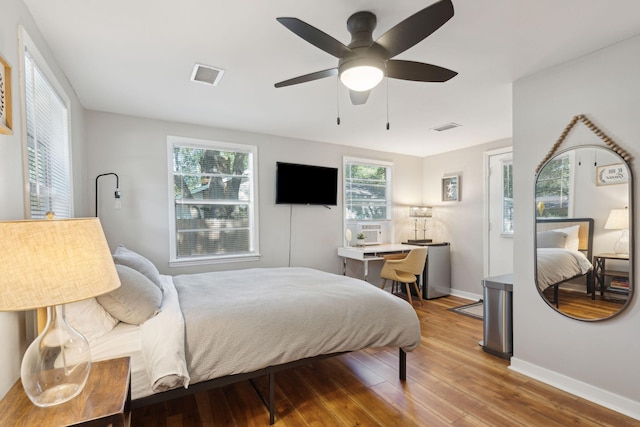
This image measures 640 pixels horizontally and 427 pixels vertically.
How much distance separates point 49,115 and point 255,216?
2354 mm

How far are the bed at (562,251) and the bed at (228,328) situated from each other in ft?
3.66

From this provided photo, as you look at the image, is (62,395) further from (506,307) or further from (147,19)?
(506,307)

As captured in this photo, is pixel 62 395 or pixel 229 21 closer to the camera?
pixel 62 395

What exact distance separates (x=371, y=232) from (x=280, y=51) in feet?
11.5

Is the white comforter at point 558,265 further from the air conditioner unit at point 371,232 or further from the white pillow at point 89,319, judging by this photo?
the white pillow at point 89,319

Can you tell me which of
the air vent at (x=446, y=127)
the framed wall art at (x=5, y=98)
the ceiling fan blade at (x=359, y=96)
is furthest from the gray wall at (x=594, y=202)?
the framed wall art at (x=5, y=98)

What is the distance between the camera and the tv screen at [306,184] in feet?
14.1

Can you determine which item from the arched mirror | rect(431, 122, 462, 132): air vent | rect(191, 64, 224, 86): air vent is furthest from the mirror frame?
rect(191, 64, 224, 86): air vent

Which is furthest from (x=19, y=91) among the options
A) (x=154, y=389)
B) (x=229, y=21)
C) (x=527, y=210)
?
(x=527, y=210)

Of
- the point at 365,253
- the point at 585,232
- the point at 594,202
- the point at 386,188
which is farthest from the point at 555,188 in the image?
the point at 386,188

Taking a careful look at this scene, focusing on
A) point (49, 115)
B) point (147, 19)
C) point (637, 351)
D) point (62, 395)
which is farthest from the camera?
point (49, 115)

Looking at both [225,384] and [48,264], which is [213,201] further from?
[48,264]

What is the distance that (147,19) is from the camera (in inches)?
72.1

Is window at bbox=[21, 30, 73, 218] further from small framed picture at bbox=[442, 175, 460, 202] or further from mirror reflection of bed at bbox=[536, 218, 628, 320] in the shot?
small framed picture at bbox=[442, 175, 460, 202]
